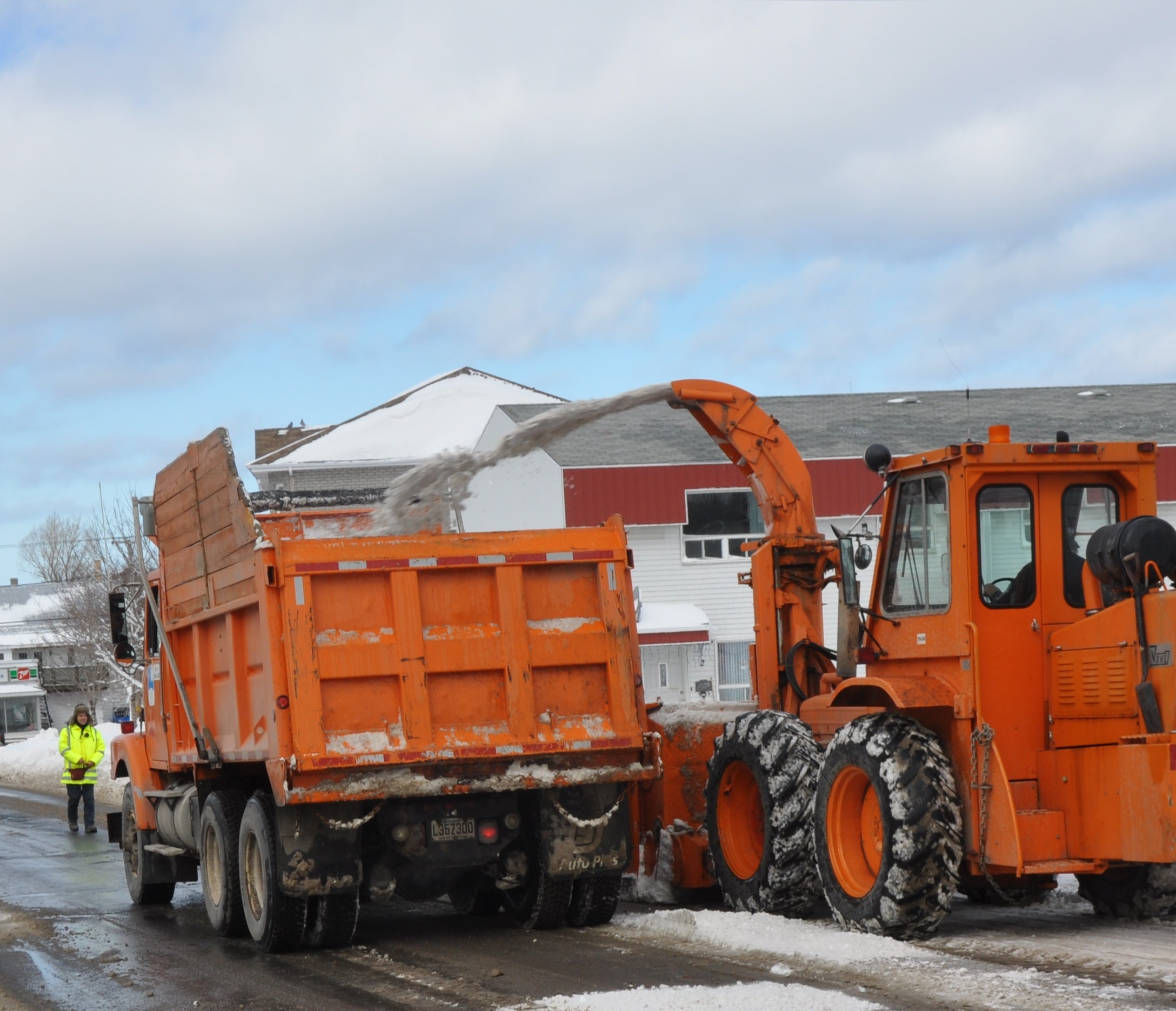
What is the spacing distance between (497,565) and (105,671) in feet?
153

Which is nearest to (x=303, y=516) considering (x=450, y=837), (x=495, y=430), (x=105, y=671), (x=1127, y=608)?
(x=450, y=837)

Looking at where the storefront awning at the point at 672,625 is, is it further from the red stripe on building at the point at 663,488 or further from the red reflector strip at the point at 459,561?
the red reflector strip at the point at 459,561

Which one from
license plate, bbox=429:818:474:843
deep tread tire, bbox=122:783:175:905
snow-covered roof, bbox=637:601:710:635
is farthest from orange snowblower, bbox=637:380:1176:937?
snow-covered roof, bbox=637:601:710:635

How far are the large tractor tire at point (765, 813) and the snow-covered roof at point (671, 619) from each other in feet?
65.7

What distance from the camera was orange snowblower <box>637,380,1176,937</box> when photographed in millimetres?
8219

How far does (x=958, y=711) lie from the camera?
8.58 m

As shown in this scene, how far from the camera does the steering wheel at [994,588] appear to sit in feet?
29.0

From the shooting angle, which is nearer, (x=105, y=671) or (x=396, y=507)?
(x=396, y=507)

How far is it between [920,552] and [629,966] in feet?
9.85

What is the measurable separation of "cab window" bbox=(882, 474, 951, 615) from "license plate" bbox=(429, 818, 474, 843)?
114 inches

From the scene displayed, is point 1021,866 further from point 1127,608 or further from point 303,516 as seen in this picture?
point 303,516

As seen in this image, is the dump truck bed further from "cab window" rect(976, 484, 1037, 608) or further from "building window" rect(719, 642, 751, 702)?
"building window" rect(719, 642, 751, 702)

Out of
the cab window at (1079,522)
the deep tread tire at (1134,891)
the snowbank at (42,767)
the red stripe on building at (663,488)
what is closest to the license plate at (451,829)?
the deep tread tire at (1134,891)

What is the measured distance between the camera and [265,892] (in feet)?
30.2
